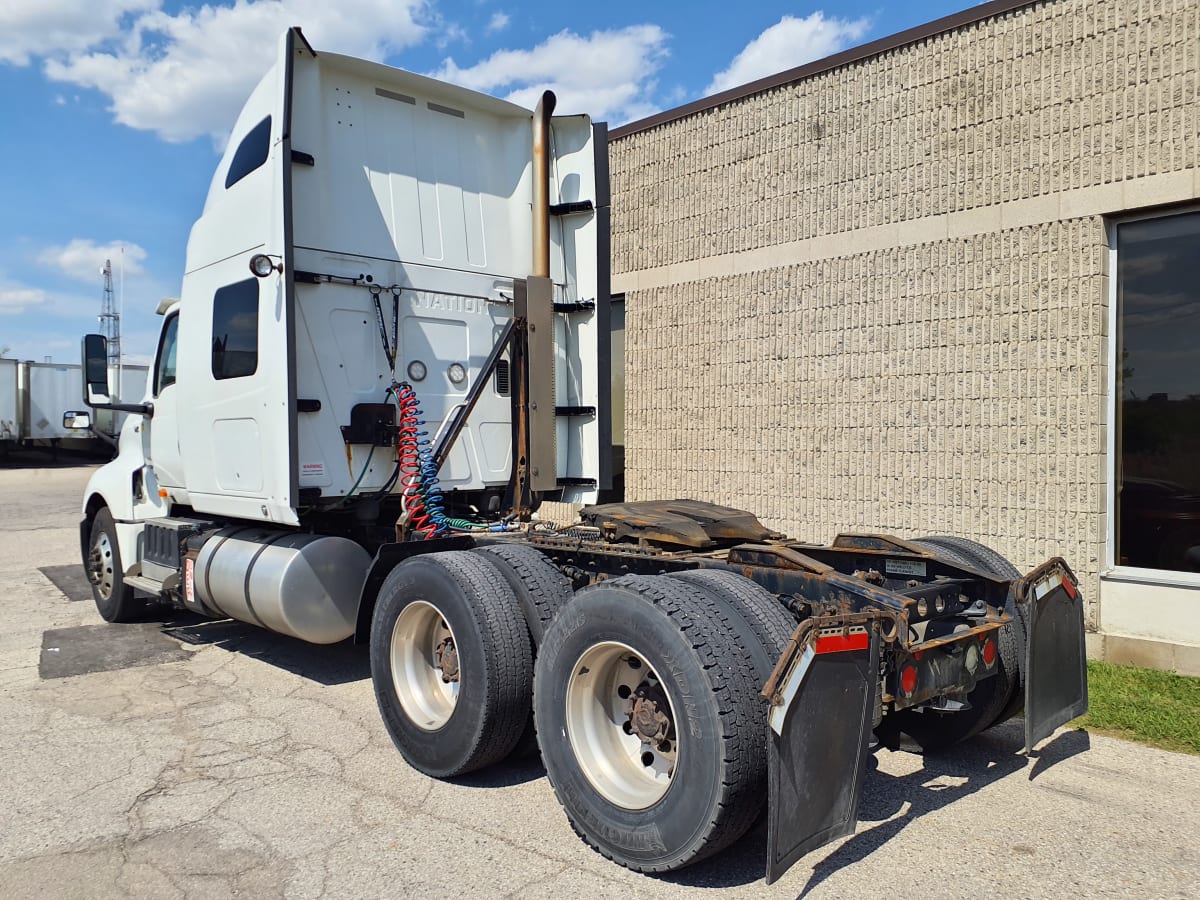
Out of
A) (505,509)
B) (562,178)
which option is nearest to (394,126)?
(562,178)

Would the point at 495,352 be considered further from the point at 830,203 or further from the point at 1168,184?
the point at 1168,184

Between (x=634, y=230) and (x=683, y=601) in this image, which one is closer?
(x=683, y=601)

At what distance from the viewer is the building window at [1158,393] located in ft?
21.3

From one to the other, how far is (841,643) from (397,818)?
85.3 inches

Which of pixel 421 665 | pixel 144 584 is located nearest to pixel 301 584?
pixel 421 665

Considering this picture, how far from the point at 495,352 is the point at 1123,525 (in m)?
4.70

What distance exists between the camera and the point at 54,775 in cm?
469

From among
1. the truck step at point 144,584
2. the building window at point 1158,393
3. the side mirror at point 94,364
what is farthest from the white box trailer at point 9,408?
the building window at point 1158,393

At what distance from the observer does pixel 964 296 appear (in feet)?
24.1

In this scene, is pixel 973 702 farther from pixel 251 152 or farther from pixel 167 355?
pixel 167 355

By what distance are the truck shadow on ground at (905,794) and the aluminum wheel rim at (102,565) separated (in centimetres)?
683

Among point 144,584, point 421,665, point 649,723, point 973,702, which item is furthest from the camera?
point 144,584

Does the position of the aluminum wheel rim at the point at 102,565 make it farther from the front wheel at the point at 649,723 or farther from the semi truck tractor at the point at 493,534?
the front wheel at the point at 649,723

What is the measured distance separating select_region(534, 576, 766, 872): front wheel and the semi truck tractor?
12 millimetres
